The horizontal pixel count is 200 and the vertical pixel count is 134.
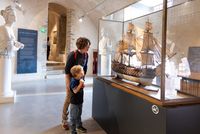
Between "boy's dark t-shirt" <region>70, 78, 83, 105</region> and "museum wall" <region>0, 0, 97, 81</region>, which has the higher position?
"museum wall" <region>0, 0, 97, 81</region>

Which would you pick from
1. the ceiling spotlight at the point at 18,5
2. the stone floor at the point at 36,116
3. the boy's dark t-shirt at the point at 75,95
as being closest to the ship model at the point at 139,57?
the boy's dark t-shirt at the point at 75,95

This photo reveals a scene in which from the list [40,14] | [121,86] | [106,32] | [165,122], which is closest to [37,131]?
[121,86]

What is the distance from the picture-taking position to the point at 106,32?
4273 millimetres

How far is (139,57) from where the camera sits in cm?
269

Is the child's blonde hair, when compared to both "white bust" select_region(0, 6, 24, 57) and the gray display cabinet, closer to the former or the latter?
the gray display cabinet

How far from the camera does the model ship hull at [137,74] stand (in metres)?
2.34

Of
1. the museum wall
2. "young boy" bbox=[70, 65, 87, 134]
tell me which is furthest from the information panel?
"young boy" bbox=[70, 65, 87, 134]

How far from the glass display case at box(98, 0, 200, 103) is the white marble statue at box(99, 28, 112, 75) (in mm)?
32

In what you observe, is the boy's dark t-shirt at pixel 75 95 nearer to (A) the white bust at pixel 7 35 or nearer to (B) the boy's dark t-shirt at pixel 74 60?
(B) the boy's dark t-shirt at pixel 74 60

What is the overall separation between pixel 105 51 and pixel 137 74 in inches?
76.4

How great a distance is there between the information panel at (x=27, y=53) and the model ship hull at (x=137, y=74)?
A: 5.80 m

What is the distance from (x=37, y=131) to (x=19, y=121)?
576mm

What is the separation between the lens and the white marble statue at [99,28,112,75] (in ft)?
12.9

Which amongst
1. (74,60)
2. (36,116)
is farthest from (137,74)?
(36,116)
